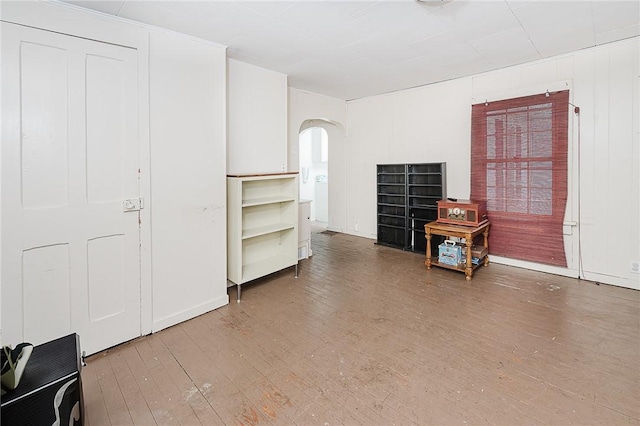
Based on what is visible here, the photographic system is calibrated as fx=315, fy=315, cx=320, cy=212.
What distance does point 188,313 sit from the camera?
9.75 ft

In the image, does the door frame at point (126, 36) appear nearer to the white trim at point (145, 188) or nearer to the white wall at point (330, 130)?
the white trim at point (145, 188)

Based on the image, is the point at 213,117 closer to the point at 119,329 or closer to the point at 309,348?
the point at 119,329

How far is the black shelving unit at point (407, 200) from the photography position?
195 inches

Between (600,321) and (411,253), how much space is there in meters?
2.55

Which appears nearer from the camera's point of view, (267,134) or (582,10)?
(582,10)

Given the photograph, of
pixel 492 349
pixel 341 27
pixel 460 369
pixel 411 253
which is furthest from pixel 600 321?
pixel 341 27

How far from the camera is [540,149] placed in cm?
395

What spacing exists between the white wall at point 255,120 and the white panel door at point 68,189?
126 cm

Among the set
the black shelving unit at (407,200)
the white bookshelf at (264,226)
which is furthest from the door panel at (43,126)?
the black shelving unit at (407,200)

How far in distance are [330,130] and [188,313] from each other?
187 inches

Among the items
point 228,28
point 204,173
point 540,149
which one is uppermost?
point 228,28

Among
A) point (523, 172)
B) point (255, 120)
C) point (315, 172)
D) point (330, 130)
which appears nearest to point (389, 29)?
point (255, 120)

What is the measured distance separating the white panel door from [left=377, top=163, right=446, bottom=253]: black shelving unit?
397 centimetres

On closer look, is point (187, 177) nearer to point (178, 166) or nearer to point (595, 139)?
point (178, 166)
